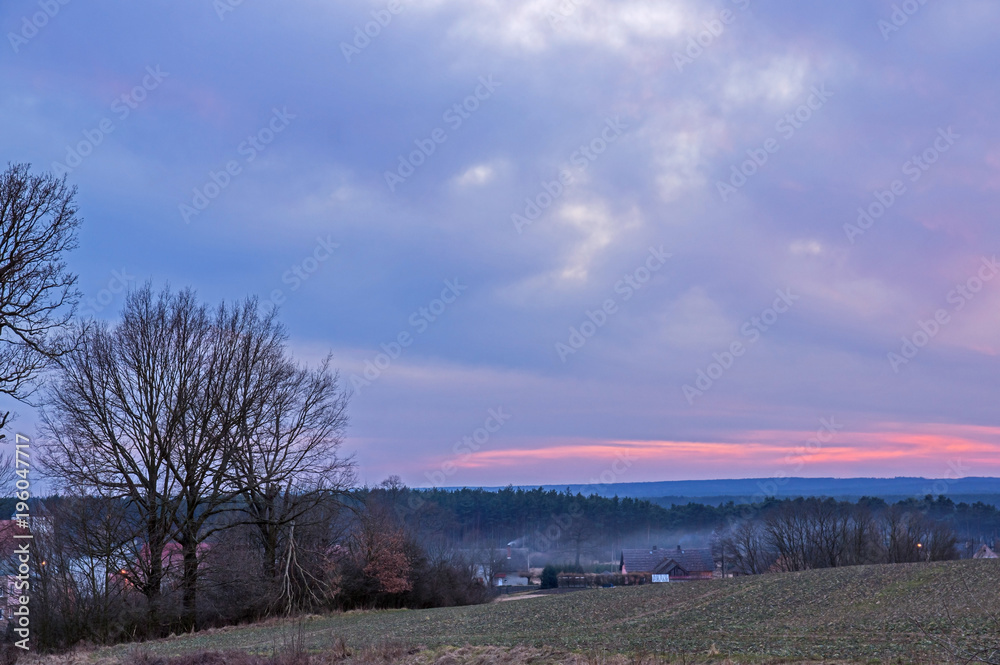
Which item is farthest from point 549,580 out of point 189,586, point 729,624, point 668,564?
point 729,624

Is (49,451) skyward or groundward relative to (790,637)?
skyward

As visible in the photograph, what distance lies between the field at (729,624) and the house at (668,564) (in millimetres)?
61363

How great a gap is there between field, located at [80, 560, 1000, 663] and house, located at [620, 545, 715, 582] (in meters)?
61.4

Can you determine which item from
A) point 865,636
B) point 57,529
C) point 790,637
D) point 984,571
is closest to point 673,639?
point 790,637

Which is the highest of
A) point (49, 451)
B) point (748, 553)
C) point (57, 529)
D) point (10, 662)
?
point (49, 451)

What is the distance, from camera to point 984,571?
1121 inches

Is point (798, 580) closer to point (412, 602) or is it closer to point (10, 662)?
point (412, 602)

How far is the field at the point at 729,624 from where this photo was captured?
13.7m

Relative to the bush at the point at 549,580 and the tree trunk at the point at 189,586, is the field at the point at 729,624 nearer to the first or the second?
the tree trunk at the point at 189,586

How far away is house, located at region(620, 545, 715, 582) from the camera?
94125 millimetres

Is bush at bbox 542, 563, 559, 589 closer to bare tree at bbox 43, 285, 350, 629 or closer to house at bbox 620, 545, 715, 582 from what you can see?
house at bbox 620, 545, 715, 582

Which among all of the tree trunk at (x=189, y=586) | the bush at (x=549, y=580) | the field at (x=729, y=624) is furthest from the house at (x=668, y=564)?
the tree trunk at (x=189, y=586)

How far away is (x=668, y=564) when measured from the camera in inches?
3821

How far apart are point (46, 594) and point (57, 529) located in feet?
9.77
